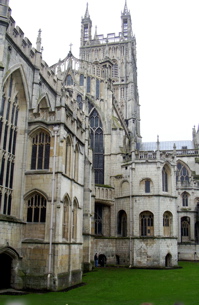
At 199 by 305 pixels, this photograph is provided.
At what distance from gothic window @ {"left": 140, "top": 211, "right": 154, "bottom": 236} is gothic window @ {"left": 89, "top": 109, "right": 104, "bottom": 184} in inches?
319

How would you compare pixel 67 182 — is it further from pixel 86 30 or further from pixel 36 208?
pixel 86 30

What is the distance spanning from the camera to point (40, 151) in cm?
2244

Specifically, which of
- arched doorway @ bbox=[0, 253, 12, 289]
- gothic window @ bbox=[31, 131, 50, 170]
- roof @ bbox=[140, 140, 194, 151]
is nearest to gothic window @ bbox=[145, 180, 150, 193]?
gothic window @ bbox=[31, 131, 50, 170]

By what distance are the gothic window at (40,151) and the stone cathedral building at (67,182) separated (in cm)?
7

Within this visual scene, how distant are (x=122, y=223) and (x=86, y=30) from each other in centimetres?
5932

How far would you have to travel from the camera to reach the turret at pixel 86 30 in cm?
8331

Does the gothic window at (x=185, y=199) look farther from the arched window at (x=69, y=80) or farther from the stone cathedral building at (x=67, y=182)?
the arched window at (x=69, y=80)

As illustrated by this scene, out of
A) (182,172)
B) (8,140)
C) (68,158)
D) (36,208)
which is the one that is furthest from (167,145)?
(8,140)

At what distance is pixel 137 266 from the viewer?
36.6m

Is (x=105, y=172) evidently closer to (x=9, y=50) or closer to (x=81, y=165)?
(x=81, y=165)

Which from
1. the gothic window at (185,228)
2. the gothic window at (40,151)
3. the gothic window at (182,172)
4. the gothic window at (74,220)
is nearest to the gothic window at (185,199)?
the gothic window at (185,228)

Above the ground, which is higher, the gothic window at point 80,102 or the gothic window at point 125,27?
the gothic window at point 125,27

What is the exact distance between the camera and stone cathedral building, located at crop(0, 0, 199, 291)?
20.4m

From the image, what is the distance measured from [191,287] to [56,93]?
58.4 ft
